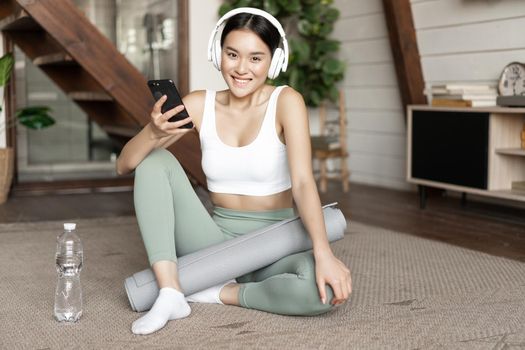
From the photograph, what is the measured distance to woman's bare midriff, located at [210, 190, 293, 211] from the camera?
6.64 ft

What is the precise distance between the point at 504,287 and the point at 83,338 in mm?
1276

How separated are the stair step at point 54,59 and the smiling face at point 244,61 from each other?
2.04m

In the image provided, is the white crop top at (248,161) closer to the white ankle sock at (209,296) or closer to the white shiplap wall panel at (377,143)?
the white ankle sock at (209,296)

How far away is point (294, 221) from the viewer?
1.95m

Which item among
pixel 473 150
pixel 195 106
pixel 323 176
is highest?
pixel 195 106

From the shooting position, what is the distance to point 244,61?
189 cm

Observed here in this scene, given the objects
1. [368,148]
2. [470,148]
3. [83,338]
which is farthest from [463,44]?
[83,338]

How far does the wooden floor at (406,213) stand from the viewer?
3174 millimetres

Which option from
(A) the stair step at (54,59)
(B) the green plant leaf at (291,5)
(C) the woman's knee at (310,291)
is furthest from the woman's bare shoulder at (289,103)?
(B) the green plant leaf at (291,5)

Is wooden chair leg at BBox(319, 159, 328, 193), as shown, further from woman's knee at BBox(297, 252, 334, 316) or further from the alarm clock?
woman's knee at BBox(297, 252, 334, 316)

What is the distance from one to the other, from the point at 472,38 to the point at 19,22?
8.11ft

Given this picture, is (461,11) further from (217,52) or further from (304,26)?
(217,52)

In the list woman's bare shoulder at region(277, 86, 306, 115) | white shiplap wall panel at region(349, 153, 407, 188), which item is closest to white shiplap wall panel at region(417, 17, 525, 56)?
white shiplap wall panel at region(349, 153, 407, 188)

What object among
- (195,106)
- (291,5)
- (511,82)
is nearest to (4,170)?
(291,5)
